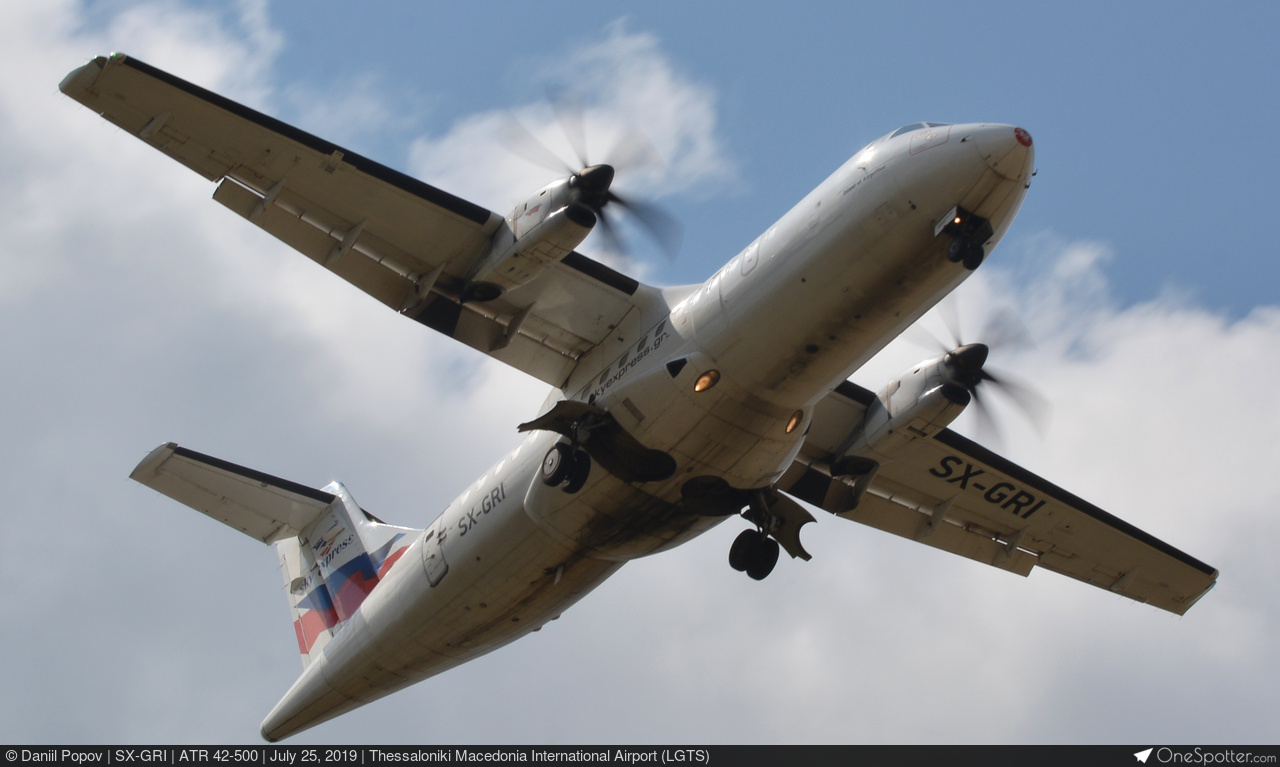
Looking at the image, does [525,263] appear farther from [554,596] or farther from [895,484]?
[895,484]

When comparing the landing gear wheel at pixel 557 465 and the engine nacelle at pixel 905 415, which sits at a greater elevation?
the engine nacelle at pixel 905 415

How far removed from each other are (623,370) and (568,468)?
135 centimetres

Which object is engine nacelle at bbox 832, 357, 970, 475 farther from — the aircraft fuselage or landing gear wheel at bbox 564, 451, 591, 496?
landing gear wheel at bbox 564, 451, 591, 496

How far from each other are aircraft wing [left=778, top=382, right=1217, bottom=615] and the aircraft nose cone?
536cm

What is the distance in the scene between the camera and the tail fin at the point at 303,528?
18031 mm

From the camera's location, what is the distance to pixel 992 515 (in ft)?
60.2

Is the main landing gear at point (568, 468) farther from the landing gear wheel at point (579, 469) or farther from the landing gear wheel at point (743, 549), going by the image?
the landing gear wheel at point (743, 549)

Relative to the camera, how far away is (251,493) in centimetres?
1919

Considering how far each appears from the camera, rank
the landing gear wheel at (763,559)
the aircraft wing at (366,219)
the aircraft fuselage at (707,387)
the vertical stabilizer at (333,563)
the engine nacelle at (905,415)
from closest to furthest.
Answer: the aircraft fuselage at (707,387), the aircraft wing at (366,219), the engine nacelle at (905,415), the landing gear wheel at (763,559), the vertical stabilizer at (333,563)

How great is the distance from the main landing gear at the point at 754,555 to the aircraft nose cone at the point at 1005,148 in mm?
→ 5780

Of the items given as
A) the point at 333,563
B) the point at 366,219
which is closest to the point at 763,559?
the point at 366,219

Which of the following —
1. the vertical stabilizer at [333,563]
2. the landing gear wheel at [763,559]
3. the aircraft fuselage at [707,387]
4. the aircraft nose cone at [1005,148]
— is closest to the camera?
the aircraft nose cone at [1005,148]

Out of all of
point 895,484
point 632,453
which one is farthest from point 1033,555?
point 632,453

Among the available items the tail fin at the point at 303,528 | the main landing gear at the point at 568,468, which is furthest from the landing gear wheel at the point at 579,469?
the tail fin at the point at 303,528
